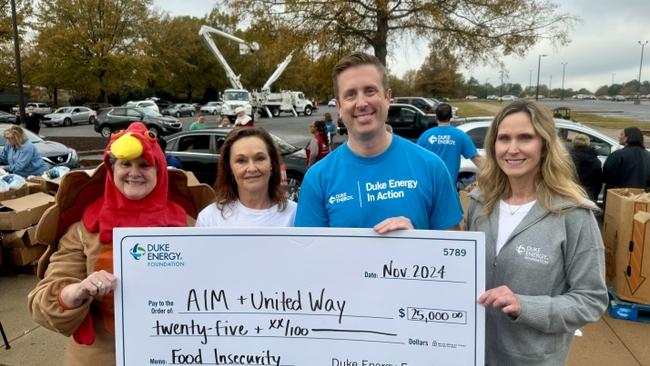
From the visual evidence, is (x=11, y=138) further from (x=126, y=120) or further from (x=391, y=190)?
(x=126, y=120)

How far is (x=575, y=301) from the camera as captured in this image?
5.69ft

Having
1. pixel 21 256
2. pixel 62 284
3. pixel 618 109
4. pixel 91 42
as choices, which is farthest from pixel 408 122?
pixel 618 109

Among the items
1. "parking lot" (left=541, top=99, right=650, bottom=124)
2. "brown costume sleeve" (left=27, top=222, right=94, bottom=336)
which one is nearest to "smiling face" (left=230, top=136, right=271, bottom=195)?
"brown costume sleeve" (left=27, top=222, right=94, bottom=336)

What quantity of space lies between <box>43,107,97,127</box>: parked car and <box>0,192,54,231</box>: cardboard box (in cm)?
3061

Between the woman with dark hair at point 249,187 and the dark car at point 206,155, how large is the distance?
665 cm

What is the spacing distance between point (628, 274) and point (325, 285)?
11.7 ft

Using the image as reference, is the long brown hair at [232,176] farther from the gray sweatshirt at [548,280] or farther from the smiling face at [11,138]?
the smiling face at [11,138]

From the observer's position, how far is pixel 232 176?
251 centimetres

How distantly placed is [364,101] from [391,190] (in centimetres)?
40

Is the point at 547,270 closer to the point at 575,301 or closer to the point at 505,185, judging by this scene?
the point at 575,301

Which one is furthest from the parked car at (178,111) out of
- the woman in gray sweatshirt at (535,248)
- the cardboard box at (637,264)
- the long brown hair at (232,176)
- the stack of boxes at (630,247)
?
the woman in gray sweatshirt at (535,248)

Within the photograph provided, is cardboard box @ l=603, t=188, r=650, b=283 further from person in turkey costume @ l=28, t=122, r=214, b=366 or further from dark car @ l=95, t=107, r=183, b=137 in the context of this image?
dark car @ l=95, t=107, r=183, b=137

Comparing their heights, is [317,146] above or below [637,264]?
above

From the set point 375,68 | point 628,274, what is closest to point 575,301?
point 375,68
